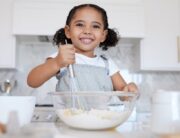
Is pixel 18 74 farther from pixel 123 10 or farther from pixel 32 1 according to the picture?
pixel 123 10

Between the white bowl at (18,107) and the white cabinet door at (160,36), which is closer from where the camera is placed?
the white bowl at (18,107)

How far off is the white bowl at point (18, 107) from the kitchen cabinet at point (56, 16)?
1.28 meters

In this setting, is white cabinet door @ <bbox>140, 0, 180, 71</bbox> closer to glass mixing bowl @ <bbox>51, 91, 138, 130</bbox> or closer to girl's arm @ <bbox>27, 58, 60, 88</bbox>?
girl's arm @ <bbox>27, 58, 60, 88</bbox>

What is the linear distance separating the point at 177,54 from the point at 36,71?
4.06 ft

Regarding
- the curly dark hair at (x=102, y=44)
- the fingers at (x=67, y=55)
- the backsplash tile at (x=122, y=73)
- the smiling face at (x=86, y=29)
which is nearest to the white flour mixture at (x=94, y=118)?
the fingers at (x=67, y=55)

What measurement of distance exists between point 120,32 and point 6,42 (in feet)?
2.28

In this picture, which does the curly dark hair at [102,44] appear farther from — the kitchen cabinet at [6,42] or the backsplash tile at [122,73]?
the backsplash tile at [122,73]

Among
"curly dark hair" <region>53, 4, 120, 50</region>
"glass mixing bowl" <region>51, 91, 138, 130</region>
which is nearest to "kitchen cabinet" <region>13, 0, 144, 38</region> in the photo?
"curly dark hair" <region>53, 4, 120, 50</region>

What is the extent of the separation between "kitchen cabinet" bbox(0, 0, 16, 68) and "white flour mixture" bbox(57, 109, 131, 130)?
1.33m

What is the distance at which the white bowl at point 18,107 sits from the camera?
59cm

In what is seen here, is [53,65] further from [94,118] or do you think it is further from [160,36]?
[160,36]

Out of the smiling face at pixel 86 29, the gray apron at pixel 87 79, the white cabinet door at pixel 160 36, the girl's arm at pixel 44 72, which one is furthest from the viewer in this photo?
the white cabinet door at pixel 160 36

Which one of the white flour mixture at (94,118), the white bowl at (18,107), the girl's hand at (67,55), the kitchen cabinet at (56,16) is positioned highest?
the kitchen cabinet at (56,16)

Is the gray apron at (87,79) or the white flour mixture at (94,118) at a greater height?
the gray apron at (87,79)
